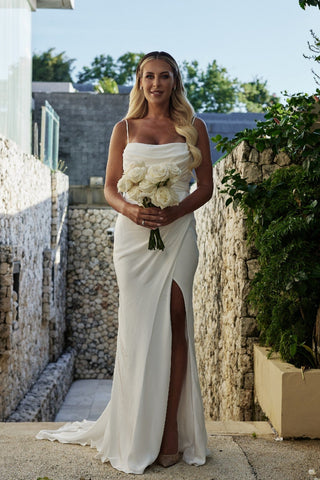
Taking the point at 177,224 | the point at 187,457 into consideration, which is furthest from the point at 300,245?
the point at 187,457

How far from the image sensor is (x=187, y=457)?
2.90 m

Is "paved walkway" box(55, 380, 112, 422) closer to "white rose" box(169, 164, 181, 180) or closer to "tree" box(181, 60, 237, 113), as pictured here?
"white rose" box(169, 164, 181, 180)

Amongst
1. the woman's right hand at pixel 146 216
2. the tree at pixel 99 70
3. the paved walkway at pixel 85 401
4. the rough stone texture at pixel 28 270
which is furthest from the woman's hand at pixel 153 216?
the tree at pixel 99 70

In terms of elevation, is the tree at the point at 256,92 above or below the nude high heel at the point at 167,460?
above

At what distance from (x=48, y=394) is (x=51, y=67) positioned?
81.6ft

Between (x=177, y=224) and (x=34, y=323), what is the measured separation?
7.01m

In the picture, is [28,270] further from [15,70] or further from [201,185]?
[201,185]

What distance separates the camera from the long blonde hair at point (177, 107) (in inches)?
117

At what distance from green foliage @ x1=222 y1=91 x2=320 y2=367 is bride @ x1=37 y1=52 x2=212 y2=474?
2.49 ft

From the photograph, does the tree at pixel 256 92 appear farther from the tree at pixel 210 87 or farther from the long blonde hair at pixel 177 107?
the long blonde hair at pixel 177 107

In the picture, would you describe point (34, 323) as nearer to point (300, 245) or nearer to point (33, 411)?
point (33, 411)

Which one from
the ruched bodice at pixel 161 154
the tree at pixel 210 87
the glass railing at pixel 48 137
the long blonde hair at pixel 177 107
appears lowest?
the ruched bodice at pixel 161 154

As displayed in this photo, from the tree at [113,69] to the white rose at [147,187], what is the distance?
1110 inches

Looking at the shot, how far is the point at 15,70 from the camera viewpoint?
828 centimetres
